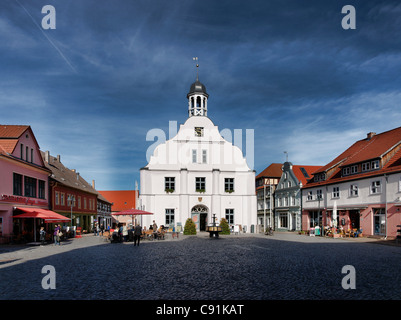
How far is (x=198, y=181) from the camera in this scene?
42375 mm

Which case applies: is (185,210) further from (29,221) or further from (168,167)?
(29,221)

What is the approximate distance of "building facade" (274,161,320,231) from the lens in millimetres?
48062

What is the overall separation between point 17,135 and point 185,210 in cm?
1940

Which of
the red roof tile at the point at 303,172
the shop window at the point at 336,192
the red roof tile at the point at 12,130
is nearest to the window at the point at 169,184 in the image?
the red roof tile at the point at 12,130

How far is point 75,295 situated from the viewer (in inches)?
335

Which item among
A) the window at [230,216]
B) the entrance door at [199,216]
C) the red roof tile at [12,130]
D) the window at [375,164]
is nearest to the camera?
the red roof tile at [12,130]

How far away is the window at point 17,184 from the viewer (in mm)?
27361

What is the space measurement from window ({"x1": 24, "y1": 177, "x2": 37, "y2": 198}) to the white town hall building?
12.4m

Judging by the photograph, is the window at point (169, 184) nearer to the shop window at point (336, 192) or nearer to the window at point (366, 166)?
the shop window at point (336, 192)

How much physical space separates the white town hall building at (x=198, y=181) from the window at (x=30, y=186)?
40.6 feet

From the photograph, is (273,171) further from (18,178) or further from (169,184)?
(18,178)

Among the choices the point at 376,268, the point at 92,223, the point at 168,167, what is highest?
the point at 168,167

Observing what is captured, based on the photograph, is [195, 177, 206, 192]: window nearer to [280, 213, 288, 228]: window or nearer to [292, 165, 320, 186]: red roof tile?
[292, 165, 320, 186]: red roof tile
